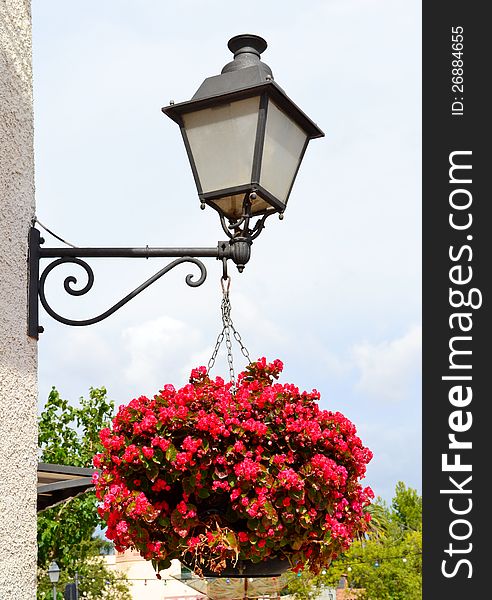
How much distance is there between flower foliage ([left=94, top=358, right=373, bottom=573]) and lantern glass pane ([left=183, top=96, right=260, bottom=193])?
0.66 metres

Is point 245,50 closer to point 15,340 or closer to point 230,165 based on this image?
point 230,165

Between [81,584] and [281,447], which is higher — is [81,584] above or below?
below

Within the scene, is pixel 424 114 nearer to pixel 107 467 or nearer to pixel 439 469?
pixel 439 469

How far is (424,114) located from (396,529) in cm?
2675

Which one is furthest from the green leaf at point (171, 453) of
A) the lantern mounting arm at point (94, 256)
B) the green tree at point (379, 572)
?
the green tree at point (379, 572)

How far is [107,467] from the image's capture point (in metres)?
2.84

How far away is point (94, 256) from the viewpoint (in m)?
2.70

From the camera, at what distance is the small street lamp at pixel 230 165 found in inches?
107

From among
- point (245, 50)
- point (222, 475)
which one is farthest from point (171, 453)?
point (245, 50)

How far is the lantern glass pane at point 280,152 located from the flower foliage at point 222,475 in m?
0.66

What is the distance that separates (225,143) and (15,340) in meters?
0.91

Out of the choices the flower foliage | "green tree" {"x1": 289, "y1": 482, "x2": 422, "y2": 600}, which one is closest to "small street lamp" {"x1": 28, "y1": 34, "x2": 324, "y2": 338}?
the flower foliage

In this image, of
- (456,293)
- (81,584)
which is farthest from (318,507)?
(81,584)

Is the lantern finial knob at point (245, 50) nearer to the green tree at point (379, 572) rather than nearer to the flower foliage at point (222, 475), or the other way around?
the flower foliage at point (222, 475)
